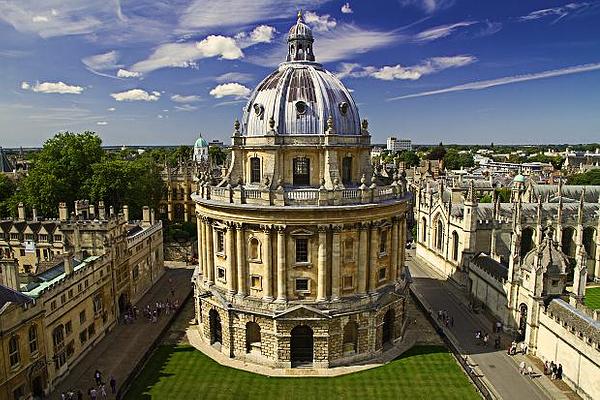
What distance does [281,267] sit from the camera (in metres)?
31.6

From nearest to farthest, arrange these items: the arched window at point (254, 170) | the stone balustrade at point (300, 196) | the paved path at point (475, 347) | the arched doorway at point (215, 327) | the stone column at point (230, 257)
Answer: the paved path at point (475, 347) → the stone balustrade at point (300, 196) → the stone column at point (230, 257) → the arched window at point (254, 170) → the arched doorway at point (215, 327)

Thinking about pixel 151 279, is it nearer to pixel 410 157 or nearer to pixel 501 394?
pixel 501 394

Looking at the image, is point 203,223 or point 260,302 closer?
point 260,302

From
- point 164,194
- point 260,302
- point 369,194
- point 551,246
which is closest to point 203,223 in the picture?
point 260,302

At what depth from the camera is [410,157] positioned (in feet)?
586

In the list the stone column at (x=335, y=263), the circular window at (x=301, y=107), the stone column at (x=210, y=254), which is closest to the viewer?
the stone column at (x=335, y=263)

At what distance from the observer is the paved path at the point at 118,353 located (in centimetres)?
3055

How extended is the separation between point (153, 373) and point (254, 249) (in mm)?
11167

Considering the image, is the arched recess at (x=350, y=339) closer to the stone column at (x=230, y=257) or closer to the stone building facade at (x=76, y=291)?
the stone column at (x=230, y=257)

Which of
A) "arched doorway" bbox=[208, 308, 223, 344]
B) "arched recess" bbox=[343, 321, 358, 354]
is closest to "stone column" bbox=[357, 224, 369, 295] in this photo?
"arched recess" bbox=[343, 321, 358, 354]

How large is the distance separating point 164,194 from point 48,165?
83.1ft

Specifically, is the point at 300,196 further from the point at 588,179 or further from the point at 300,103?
the point at 588,179

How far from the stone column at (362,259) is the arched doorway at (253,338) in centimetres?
832

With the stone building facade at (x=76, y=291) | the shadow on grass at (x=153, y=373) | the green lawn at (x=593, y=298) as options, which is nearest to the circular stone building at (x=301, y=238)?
the shadow on grass at (x=153, y=373)
